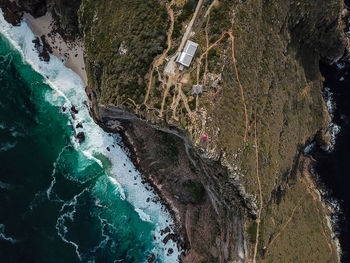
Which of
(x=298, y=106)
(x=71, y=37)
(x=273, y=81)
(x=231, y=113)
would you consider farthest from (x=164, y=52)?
(x=298, y=106)

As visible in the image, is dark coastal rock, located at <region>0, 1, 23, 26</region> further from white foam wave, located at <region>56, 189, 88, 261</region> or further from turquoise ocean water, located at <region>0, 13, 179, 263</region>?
white foam wave, located at <region>56, 189, 88, 261</region>

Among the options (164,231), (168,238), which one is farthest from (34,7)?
(168,238)

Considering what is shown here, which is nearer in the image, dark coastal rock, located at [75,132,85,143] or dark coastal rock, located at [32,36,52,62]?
dark coastal rock, located at [75,132,85,143]

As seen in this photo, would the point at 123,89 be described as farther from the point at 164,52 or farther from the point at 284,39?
the point at 284,39

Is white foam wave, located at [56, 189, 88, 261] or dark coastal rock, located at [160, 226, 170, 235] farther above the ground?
dark coastal rock, located at [160, 226, 170, 235]

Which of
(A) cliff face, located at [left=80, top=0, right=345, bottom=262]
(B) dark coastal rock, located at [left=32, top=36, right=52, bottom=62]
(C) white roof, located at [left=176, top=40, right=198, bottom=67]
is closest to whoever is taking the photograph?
(A) cliff face, located at [left=80, top=0, right=345, bottom=262]

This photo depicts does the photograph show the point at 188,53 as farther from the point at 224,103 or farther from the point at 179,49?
the point at 224,103

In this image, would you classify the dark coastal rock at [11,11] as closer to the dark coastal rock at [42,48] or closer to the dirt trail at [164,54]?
the dark coastal rock at [42,48]

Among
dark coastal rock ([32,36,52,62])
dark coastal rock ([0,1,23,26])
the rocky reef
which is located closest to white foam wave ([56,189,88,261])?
the rocky reef
